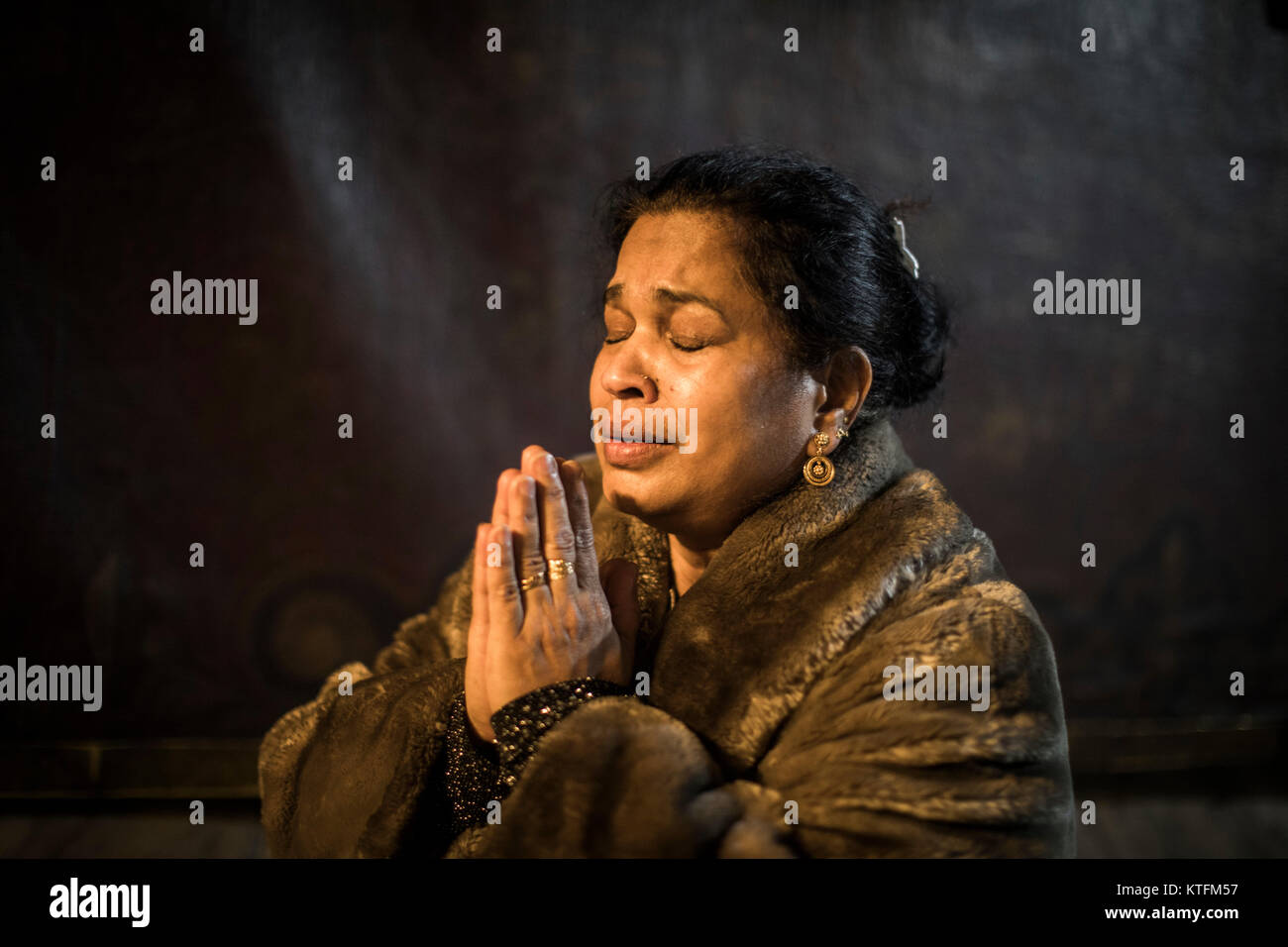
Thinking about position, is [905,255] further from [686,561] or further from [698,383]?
[686,561]

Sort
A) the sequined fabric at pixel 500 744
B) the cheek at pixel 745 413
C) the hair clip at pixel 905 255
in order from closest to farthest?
the sequined fabric at pixel 500 744
the cheek at pixel 745 413
the hair clip at pixel 905 255

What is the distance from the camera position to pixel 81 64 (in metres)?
2.29

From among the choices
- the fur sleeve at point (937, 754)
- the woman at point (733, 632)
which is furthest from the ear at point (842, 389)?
the fur sleeve at point (937, 754)

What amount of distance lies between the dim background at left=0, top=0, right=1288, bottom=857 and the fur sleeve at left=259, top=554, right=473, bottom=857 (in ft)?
3.91

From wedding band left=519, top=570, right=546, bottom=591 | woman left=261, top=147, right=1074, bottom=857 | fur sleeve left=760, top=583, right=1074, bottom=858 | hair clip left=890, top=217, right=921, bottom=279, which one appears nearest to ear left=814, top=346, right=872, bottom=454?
woman left=261, top=147, right=1074, bottom=857

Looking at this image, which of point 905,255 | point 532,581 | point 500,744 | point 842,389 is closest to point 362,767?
point 500,744

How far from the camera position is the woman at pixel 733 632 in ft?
3.45

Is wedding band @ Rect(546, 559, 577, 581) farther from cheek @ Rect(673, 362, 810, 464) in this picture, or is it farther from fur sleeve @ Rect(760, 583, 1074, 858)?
fur sleeve @ Rect(760, 583, 1074, 858)

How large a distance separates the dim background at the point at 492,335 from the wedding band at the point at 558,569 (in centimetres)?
137

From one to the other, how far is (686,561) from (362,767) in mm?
578

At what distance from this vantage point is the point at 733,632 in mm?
1251

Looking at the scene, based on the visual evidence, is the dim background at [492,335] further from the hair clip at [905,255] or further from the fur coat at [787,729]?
the fur coat at [787,729]

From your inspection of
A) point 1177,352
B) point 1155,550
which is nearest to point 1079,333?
point 1177,352

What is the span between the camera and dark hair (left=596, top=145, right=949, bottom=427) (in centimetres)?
132
